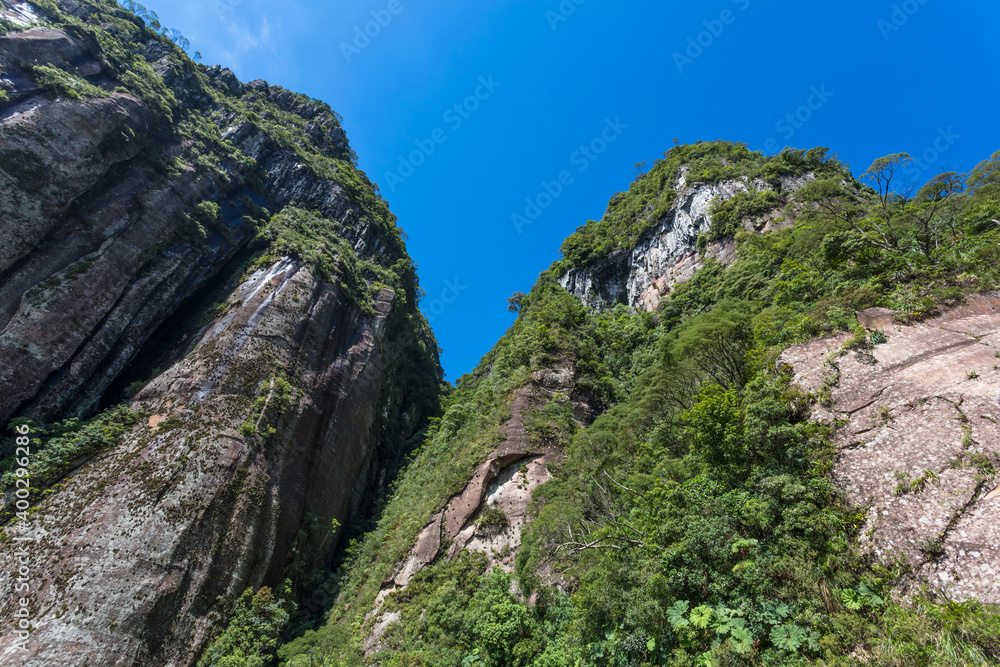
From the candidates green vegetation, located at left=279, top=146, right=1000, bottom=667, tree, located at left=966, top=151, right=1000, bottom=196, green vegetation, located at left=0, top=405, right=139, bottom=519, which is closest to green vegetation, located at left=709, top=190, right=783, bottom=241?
green vegetation, located at left=279, top=146, right=1000, bottom=667

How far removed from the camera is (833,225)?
1580cm

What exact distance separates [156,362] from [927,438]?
3457 centimetres

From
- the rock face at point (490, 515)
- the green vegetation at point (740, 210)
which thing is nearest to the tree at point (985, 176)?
the green vegetation at point (740, 210)

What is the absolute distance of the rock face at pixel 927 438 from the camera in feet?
19.4

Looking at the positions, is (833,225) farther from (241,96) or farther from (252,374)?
(241,96)

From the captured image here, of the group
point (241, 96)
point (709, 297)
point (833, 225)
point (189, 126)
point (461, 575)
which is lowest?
point (461, 575)

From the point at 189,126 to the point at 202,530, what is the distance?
32.7 metres

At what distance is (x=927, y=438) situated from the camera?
289 inches

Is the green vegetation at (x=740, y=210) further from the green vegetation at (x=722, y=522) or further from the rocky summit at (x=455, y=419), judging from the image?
the green vegetation at (x=722, y=522)

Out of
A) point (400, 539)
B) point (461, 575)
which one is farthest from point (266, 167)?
point (461, 575)

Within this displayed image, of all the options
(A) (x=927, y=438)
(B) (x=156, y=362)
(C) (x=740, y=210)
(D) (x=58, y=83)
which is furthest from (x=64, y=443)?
(C) (x=740, y=210)

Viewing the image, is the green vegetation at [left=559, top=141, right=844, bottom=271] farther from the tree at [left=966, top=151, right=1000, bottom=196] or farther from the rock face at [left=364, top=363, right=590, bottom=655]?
the rock face at [left=364, top=363, right=590, bottom=655]

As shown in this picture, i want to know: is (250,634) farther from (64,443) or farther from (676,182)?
(676,182)

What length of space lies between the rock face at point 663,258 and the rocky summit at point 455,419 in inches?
13.7
